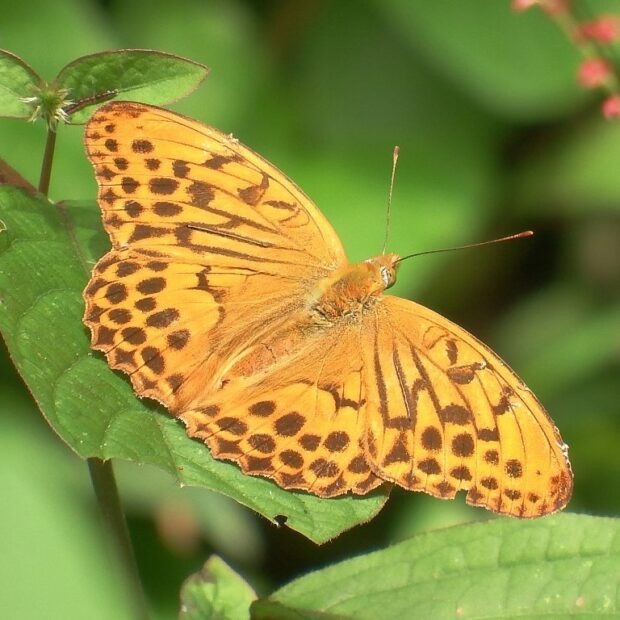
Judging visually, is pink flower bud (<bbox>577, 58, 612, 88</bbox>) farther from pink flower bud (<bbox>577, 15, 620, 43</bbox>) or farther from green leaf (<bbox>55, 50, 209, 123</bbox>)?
green leaf (<bbox>55, 50, 209, 123</bbox>)

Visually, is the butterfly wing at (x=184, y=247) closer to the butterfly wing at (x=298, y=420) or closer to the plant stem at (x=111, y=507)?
the butterfly wing at (x=298, y=420)

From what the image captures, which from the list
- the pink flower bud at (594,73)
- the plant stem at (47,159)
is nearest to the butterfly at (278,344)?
the plant stem at (47,159)

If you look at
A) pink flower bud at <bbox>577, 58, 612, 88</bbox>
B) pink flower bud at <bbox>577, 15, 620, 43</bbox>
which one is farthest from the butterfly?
pink flower bud at <bbox>577, 15, 620, 43</bbox>

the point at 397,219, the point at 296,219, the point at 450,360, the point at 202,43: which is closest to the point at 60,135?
the point at 202,43

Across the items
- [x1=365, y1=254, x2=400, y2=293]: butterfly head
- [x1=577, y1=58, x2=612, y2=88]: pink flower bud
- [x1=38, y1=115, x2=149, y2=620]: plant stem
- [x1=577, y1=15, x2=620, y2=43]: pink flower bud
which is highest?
[x1=577, y1=15, x2=620, y2=43]: pink flower bud

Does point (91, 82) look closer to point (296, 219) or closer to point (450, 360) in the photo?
point (296, 219)

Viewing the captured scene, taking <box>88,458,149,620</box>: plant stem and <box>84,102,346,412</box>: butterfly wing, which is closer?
<box>88,458,149,620</box>: plant stem

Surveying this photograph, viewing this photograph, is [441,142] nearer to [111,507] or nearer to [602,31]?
[602,31]
